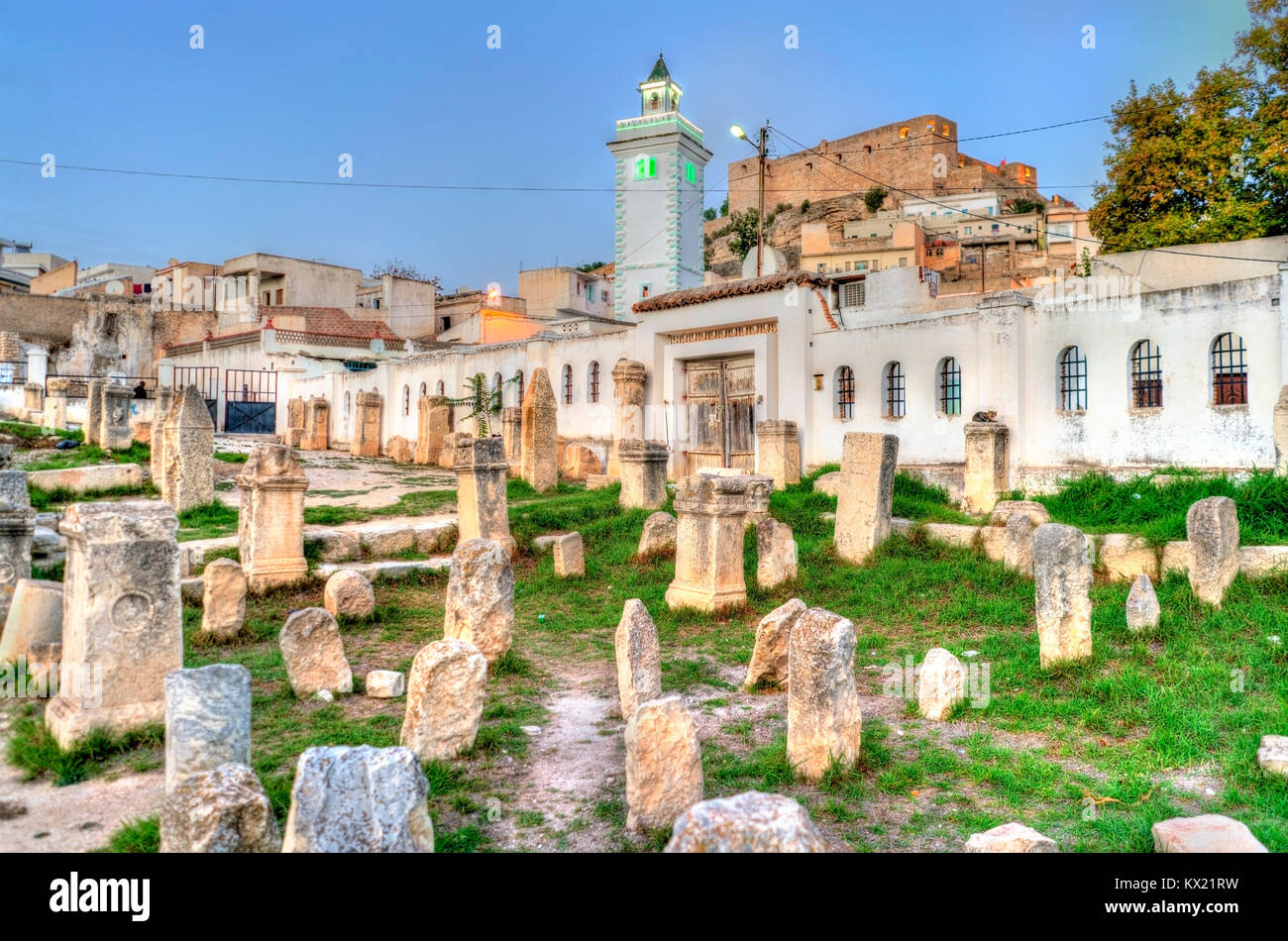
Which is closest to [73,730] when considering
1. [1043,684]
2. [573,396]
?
[1043,684]

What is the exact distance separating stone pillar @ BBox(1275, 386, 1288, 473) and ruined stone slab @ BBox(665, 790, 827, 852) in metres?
12.4

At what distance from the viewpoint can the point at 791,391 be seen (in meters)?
17.9

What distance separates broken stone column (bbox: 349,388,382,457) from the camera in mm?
24938

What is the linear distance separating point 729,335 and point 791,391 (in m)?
2.11

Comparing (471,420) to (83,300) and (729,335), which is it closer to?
(729,335)

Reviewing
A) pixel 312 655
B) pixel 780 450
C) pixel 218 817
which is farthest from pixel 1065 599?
pixel 780 450

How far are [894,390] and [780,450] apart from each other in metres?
2.63

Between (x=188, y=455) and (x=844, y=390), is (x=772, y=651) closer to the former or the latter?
(x=188, y=455)

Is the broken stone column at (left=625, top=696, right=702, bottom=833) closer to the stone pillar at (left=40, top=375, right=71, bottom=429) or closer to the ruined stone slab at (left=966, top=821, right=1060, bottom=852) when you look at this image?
the ruined stone slab at (left=966, top=821, right=1060, bottom=852)

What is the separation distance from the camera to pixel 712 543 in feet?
30.3

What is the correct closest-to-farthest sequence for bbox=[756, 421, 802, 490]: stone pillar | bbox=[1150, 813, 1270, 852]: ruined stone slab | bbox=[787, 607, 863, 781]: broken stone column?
1. bbox=[1150, 813, 1270, 852]: ruined stone slab
2. bbox=[787, 607, 863, 781]: broken stone column
3. bbox=[756, 421, 802, 490]: stone pillar

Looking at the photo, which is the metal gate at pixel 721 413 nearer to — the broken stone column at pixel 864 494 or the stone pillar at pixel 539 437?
the stone pillar at pixel 539 437

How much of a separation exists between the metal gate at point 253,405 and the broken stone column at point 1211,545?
27.0 m

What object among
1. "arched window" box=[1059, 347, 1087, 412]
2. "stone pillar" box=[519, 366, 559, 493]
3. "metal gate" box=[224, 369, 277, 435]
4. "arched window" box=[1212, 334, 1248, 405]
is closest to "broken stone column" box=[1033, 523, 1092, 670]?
"arched window" box=[1212, 334, 1248, 405]
